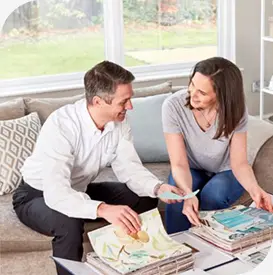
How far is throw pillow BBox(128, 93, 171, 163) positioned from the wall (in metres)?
1.26

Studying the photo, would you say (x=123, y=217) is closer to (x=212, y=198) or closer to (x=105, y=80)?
(x=105, y=80)

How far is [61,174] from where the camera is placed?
2.30 m

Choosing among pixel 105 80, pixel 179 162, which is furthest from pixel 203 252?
pixel 105 80

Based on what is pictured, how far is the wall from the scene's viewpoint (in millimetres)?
4270

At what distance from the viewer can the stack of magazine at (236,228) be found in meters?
1.99

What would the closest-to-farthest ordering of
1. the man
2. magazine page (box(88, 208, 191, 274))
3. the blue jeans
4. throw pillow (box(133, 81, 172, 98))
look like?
magazine page (box(88, 208, 191, 274)) < the man < the blue jeans < throw pillow (box(133, 81, 172, 98))

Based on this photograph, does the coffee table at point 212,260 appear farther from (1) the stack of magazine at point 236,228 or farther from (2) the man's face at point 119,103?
(2) the man's face at point 119,103

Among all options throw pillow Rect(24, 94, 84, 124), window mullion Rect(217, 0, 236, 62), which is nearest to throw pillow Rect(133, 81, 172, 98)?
throw pillow Rect(24, 94, 84, 124)

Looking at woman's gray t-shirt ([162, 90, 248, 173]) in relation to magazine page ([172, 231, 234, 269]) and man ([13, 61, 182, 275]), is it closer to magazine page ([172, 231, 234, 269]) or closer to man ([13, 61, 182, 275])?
man ([13, 61, 182, 275])

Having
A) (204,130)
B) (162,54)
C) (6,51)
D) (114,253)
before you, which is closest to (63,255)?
(114,253)

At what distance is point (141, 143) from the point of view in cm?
319

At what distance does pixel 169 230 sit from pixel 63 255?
0.54 meters

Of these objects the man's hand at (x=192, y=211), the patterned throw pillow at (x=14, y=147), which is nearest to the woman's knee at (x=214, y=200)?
the man's hand at (x=192, y=211)

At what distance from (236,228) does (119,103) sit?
2.21ft
